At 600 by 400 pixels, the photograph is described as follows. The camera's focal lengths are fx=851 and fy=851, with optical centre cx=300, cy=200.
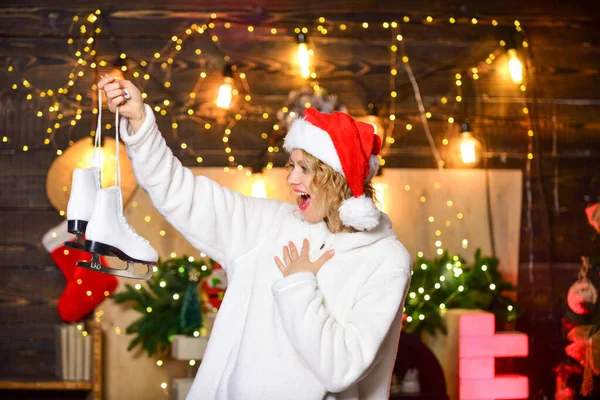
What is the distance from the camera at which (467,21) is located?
12.8 feet

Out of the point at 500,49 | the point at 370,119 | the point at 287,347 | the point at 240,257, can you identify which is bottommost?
the point at 287,347

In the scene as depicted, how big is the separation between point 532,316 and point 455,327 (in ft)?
1.92

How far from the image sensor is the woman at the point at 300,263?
1818mm

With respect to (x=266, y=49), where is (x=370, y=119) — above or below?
below

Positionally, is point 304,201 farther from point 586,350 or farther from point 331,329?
point 586,350

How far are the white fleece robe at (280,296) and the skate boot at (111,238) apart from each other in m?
0.14

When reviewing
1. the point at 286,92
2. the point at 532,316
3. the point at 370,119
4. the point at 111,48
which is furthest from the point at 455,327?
the point at 111,48

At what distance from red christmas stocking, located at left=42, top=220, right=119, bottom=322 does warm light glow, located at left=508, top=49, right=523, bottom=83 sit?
193 cm

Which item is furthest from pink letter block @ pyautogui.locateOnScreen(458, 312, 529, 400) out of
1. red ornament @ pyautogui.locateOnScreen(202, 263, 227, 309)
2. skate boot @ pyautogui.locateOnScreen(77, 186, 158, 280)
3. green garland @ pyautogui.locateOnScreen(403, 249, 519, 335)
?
skate boot @ pyautogui.locateOnScreen(77, 186, 158, 280)

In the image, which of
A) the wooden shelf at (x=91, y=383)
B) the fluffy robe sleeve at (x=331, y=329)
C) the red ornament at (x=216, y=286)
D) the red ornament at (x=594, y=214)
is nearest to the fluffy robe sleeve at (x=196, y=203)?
the fluffy robe sleeve at (x=331, y=329)

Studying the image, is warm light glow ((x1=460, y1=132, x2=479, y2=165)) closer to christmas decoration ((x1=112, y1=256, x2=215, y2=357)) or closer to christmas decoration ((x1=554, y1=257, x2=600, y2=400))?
christmas decoration ((x1=554, y1=257, x2=600, y2=400))

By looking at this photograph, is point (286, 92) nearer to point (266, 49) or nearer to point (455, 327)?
point (266, 49)

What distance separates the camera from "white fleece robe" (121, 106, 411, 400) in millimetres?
1811

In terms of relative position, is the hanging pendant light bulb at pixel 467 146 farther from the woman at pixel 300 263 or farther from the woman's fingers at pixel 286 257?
the woman's fingers at pixel 286 257
